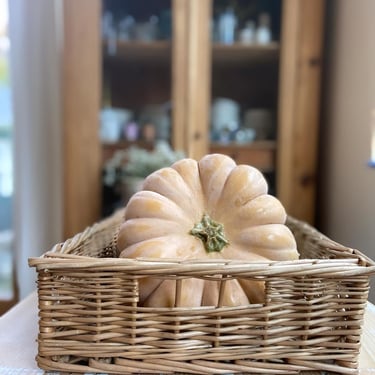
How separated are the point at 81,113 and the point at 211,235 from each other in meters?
0.94

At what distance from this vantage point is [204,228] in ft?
1.53

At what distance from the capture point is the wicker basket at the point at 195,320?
1.25ft

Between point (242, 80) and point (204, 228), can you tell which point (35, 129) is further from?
point (204, 228)

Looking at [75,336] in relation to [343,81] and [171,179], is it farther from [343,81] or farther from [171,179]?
[343,81]

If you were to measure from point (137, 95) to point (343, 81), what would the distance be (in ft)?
2.19

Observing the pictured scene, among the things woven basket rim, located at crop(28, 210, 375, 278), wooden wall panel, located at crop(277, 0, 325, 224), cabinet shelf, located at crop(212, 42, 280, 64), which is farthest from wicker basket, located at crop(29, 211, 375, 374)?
cabinet shelf, located at crop(212, 42, 280, 64)

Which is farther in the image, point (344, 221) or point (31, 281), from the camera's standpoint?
point (31, 281)

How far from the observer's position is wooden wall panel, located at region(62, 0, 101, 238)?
125 cm

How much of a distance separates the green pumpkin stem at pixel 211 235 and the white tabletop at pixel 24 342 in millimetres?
201

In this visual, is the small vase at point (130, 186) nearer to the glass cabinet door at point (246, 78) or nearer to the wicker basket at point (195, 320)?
the glass cabinet door at point (246, 78)

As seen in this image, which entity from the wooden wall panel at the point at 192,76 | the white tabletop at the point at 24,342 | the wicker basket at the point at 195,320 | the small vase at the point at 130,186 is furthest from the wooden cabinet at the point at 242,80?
the wicker basket at the point at 195,320

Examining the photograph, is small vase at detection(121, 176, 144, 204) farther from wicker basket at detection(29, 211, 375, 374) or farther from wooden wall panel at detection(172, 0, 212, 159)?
wicker basket at detection(29, 211, 375, 374)

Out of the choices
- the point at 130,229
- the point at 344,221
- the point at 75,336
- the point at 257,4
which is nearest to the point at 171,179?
the point at 130,229

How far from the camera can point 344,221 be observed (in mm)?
1116
